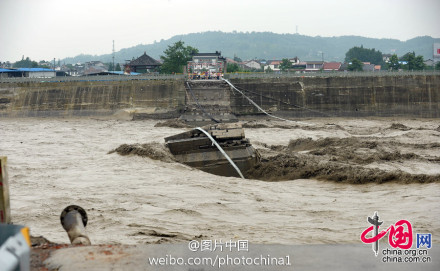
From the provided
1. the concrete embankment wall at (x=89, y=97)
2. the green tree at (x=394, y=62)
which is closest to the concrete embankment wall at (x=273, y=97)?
the concrete embankment wall at (x=89, y=97)

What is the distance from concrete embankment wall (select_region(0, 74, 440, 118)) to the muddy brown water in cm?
1930

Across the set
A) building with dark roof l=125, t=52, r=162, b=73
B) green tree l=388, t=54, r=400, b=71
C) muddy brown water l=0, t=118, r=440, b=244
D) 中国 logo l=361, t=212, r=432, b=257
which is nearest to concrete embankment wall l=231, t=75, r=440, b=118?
muddy brown water l=0, t=118, r=440, b=244

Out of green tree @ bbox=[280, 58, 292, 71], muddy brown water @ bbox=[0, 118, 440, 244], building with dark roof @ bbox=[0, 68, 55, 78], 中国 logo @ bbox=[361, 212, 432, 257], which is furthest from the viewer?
green tree @ bbox=[280, 58, 292, 71]

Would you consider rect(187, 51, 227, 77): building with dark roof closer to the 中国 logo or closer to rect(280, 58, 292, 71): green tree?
rect(280, 58, 292, 71): green tree

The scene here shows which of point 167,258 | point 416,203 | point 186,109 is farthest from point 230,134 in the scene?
point 186,109

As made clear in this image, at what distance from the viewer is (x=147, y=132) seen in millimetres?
38500

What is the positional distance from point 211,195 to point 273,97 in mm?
35826

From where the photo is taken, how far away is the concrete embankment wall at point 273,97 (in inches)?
1982

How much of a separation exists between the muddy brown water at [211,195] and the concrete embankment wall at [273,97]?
63.3ft

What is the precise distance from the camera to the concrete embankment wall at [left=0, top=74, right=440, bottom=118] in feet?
165

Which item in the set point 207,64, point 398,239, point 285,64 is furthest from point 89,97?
point 285,64

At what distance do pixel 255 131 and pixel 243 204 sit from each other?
2424cm

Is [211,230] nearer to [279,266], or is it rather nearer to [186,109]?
[279,266]

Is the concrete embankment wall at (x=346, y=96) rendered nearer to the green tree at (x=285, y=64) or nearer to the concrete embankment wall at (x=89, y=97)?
the concrete embankment wall at (x=89, y=97)
